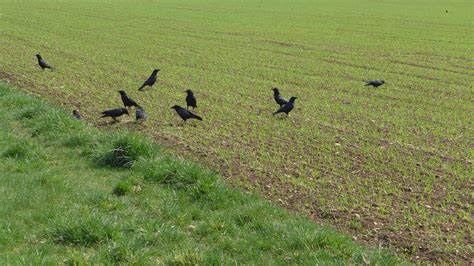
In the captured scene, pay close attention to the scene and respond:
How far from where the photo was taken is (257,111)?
15.8m

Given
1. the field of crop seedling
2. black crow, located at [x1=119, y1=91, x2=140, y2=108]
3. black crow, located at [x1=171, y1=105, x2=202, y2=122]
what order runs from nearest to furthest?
the field of crop seedling < black crow, located at [x1=171, y1=105, x2=202, y2=122] < black crow, located at [x1=119, y1=91, x2=140, y2=108]

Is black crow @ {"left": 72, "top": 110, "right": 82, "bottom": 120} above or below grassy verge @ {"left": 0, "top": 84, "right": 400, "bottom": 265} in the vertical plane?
below

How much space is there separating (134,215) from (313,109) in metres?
9.55

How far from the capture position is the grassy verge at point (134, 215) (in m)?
6.76

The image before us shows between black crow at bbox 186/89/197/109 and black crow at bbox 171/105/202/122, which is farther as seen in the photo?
black crow at bbox 186/89/197/109

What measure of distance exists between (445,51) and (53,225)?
30.6 metres

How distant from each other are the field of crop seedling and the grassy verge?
0.99 metres

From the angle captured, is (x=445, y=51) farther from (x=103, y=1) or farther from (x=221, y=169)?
(x=103, y=1)

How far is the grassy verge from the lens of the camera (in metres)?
6.76

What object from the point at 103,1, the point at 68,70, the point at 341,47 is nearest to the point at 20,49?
the point at 68,70

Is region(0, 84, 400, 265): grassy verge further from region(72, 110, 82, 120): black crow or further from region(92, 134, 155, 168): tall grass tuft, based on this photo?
region(72, 110, 82, 120): black crow

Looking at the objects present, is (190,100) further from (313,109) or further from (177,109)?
(313,109)

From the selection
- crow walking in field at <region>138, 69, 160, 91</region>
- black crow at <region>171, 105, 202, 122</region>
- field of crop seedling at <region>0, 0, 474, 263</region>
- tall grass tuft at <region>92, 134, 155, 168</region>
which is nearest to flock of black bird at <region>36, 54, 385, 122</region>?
black crow at <region>171, 105, 202, 122</region>

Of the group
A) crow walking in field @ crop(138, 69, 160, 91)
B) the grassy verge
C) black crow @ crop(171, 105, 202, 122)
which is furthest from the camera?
crow walking in field @ crop(138, 69, 160, 91)
